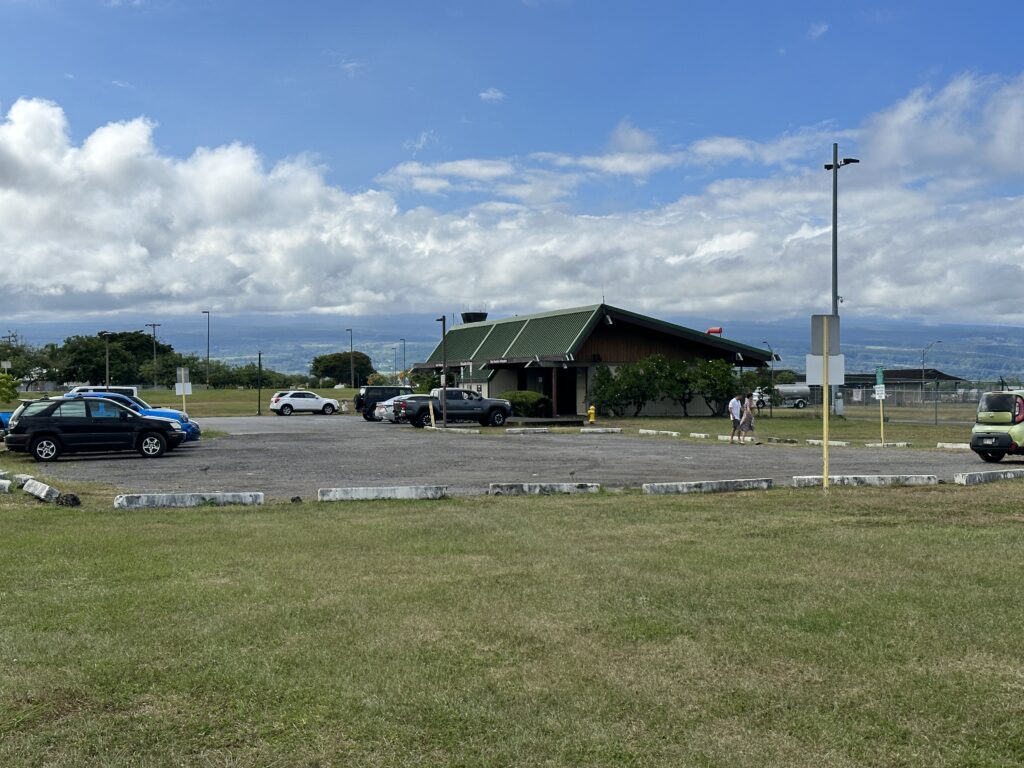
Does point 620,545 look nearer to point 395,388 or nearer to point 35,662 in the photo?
point 35,662

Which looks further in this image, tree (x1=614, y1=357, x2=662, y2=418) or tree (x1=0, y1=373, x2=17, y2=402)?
tree (x1=614, y1=357, x2=662, y2=418)

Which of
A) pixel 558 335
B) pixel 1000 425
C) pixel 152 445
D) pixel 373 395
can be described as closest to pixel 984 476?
pixel 1000 425

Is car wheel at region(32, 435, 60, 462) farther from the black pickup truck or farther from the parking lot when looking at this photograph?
the black pickup truck

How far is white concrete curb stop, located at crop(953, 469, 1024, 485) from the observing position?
15.7 metres

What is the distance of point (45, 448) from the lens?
77.2ft

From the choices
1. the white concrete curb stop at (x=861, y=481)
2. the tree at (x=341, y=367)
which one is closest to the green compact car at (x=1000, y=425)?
the white concrete curb stop at (x=861, y=481)

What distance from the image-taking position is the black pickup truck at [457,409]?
140 ft

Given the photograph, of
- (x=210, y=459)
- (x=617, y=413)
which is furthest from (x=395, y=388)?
(x=210, y=459)

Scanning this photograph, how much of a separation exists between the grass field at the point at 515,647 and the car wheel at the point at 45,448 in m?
13.8

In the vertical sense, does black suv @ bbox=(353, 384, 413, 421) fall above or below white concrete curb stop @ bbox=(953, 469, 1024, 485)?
above

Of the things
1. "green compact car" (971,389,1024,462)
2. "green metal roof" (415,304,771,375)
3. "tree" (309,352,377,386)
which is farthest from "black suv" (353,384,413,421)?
"tree" (309,352,377,386)

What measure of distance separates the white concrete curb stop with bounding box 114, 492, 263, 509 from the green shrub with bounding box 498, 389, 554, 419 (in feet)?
118

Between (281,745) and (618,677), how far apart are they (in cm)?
187

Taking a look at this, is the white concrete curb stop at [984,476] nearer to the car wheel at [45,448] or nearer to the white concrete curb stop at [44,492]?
the white concrete curb stop at [44,492]
